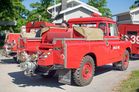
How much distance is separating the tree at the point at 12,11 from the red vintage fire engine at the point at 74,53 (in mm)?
22320

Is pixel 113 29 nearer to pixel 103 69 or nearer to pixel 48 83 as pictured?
pixel 103 69

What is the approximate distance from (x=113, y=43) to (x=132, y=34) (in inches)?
270

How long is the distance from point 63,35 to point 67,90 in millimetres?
1912

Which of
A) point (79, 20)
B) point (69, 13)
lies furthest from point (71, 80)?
point (69, 13)

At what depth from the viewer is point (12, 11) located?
3447cm

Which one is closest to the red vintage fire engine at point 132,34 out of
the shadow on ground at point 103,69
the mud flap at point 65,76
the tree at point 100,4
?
the shadow on ground at point 103,69

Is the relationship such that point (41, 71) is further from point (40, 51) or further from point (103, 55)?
point (103, 55)

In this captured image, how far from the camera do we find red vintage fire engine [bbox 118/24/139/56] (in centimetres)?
1802

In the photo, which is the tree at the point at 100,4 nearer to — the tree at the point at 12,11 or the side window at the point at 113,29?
the tree at the point at 12,11

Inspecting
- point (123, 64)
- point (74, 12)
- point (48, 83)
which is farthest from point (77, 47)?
point (74, 12)

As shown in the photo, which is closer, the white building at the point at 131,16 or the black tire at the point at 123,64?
the black tire at the point at 123,64

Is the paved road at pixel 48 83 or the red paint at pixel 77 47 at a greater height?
the red paint at pixel 77 47

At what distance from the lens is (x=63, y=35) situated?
34.7ft

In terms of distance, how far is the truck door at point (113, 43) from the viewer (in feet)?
38.9
